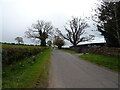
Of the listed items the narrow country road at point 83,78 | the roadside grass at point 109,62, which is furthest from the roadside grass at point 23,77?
the roadside grass at point 109,62

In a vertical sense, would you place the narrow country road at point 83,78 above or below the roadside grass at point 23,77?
below

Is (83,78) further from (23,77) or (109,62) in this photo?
(109,62)

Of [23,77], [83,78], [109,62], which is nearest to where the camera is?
[23,77]

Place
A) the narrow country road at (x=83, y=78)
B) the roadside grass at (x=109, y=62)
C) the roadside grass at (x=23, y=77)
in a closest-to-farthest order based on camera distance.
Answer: the roadside grass at (x=23, y=77) → the narrow country road at (x=83, y=78) → the roadside grass at (x=109, y=62)

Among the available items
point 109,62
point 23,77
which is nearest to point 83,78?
point 23,77

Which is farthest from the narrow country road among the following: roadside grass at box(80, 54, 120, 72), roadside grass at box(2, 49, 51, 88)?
roadside grass at box(80, 54, 120, 72)

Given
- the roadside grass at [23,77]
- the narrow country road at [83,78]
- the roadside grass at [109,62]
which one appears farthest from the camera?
the roadside grass at [109,62]

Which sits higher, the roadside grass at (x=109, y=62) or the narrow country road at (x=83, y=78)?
the roadside grass at (x=109, y=62)

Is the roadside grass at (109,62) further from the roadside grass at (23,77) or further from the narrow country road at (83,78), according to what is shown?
the roadside grass at (23,77)

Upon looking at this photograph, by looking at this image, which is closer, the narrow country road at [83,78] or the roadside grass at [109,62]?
the narrow country road at [83,78]

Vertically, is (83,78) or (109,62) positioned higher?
(109,62)

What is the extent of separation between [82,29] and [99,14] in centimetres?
3874

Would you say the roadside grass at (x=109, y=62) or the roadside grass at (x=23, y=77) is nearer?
the roadside grass at (x=23, y=77)

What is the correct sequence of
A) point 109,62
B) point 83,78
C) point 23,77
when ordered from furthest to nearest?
point 109,62 < point 83,78 < point 23,77
